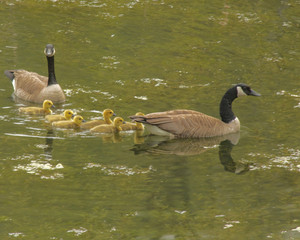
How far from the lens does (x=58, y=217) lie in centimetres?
881

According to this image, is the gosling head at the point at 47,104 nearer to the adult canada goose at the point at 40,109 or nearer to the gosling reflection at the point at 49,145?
the adult canada goose at the point at 40,109

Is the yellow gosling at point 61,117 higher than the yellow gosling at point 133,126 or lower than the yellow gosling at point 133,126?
higher

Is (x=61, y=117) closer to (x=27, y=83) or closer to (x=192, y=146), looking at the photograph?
(x=27, y=83)

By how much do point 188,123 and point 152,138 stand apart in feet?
2.38

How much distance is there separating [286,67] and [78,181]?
8.39 metres

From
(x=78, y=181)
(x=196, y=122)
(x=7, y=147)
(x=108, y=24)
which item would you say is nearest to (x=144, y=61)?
(x=108, y=24)

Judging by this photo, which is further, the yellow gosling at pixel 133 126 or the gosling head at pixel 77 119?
the yellow gosling at pixel 133 126

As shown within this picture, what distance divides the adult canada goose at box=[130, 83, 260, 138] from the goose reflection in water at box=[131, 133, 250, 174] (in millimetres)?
115

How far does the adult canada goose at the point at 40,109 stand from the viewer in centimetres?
1339

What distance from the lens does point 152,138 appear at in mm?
12727

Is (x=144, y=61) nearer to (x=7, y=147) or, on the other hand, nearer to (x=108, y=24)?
(x=108, y=24)

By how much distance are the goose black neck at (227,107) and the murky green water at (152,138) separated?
1.24ft

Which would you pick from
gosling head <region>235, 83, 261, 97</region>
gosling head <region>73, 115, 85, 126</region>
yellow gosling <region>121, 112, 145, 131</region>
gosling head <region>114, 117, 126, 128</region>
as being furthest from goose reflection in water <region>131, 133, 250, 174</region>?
gosling head <region>73, 115, 85, 126</region>

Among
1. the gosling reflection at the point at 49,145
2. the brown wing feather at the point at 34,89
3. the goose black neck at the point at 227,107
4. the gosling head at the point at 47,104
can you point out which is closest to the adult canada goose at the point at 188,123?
the goose black neck at the point at 227,107
